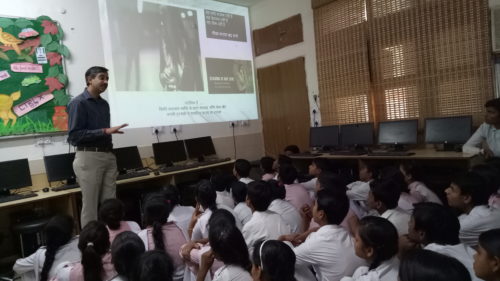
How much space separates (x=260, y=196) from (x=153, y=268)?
0.94 metres

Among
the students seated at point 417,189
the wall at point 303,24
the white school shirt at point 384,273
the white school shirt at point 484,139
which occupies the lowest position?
the students seated at point 417,189

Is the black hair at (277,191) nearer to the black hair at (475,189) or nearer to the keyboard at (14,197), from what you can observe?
the black hair at (475,189)

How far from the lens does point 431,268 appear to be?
1.00 meters

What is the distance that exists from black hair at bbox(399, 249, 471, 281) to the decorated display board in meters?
3.91

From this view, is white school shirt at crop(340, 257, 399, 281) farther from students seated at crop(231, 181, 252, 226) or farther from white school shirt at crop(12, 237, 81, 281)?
white school shirt at crop(12, 237, 81, 281)

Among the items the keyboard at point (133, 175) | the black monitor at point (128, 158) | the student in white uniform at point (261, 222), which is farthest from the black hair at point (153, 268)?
the black monitor at point (128, 158)

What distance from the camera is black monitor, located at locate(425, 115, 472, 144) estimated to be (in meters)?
3.81

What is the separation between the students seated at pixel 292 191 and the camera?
9.16 feet

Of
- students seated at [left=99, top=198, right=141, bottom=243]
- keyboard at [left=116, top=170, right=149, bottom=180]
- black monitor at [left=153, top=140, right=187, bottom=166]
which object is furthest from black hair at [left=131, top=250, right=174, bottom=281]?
black monitor at [left=153, top=140, right=187, bottom=166]

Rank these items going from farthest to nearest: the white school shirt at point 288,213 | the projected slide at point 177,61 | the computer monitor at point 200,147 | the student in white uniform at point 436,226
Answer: the computer monitor at point 200,147 < the projected slide at point 177,61 < the white school shirt at point 288,213 < the student in white uniform at point 436,226

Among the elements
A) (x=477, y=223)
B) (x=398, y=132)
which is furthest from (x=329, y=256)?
(x=398, y=132)

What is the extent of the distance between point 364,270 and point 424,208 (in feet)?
1.31

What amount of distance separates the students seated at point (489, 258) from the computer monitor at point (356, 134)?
3.48 metres

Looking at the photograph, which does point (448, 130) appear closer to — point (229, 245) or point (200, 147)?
point (200, 147)
